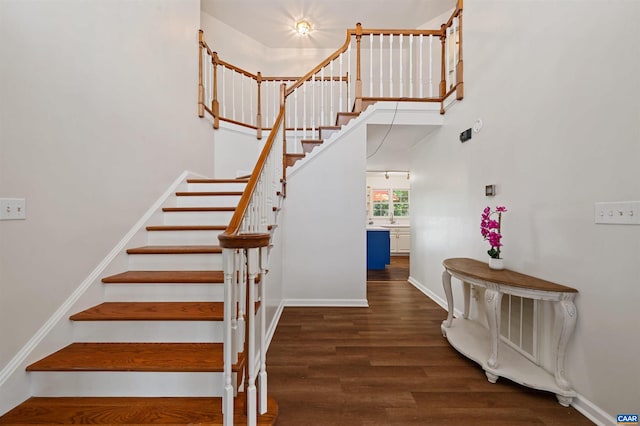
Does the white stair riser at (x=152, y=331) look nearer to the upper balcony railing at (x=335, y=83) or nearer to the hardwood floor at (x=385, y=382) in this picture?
the hardwood floor at (x=385, y=382)

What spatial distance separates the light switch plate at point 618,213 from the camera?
122 cm

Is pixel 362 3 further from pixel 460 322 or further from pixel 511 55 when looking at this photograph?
pixel 460 322

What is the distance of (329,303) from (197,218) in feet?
6.03

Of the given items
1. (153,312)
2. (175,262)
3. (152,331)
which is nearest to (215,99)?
(175,262)

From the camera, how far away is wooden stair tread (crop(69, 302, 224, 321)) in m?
1.62

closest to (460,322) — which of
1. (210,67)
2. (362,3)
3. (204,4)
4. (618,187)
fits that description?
(618,187)

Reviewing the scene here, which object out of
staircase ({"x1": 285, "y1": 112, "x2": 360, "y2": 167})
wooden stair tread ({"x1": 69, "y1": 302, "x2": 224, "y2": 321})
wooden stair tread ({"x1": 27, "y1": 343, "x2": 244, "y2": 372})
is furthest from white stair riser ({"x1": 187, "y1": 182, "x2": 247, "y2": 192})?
wooden stair tread ({"x1": 27, "y1": 343, "x2": 244, "y2": 372})

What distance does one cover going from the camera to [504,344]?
2078 mm

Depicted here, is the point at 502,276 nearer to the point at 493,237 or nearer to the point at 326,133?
the point at 493,237

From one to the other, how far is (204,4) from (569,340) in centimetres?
633

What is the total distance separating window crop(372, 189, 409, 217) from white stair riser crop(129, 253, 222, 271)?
643 centimetres

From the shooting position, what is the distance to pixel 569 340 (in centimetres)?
154

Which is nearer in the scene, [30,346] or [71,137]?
[30,346]

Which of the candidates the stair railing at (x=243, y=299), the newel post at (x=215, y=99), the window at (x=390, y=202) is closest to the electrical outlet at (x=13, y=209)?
the stair railing at (x=243, y=299)
